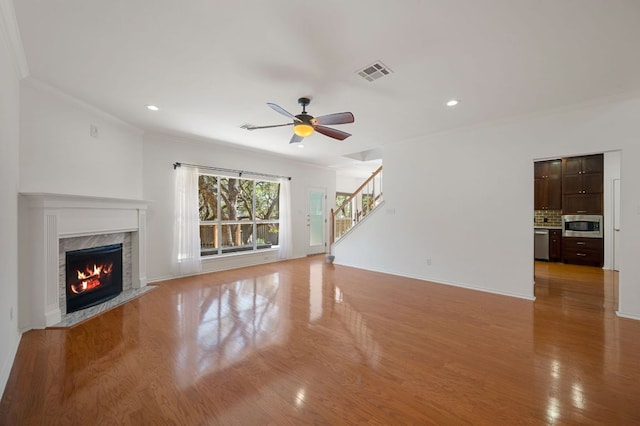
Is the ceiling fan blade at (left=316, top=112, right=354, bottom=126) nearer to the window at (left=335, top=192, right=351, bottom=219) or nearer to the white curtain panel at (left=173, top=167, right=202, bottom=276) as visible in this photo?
the white curtain panel at (left=173, top=167, right=202, bottom=276)

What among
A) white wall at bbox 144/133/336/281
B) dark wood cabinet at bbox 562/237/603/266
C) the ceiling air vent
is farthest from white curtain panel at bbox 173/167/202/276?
dark wood cabinet at bbox 562/237/603/266

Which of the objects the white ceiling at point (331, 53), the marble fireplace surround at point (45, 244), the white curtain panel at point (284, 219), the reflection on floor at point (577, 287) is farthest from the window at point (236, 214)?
the reflection on floor at point (577, 287)

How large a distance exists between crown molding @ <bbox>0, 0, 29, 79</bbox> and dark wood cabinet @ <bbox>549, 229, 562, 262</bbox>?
32.0 ft

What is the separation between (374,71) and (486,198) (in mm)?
3128

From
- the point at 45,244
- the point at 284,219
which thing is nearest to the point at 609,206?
the point at 284,219

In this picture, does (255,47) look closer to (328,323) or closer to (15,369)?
(328,323)

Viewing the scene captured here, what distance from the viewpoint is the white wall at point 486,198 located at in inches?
134

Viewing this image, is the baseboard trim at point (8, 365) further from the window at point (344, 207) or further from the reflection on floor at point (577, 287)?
the window at point (344, 207)

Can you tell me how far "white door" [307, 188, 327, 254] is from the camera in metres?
8.06

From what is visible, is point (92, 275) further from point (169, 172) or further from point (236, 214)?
point (236, 214)

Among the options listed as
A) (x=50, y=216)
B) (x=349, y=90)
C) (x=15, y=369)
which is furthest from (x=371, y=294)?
(x=50, y=216)

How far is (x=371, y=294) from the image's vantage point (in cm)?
432

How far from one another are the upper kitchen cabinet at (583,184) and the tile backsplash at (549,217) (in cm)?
29

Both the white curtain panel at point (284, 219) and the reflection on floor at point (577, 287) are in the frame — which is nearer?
the reflection on floor at point (577, 287)
